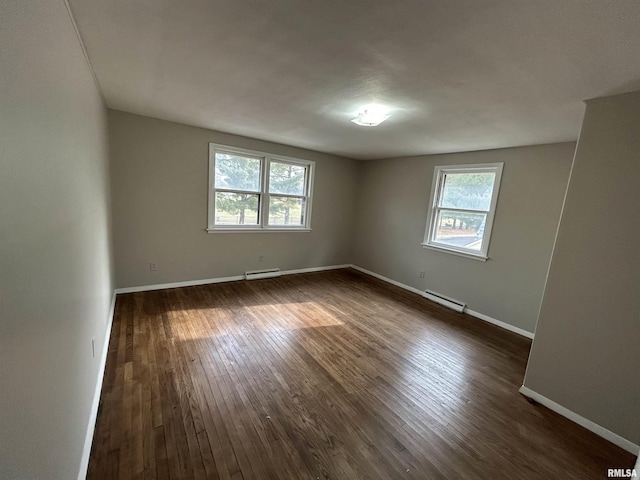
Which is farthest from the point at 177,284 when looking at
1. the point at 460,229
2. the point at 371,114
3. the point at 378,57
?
the point at 460,229

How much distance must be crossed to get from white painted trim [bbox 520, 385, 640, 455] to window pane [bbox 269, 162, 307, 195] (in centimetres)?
412

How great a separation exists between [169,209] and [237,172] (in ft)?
3.78

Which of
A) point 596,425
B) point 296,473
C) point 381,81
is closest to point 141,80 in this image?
point 381,81

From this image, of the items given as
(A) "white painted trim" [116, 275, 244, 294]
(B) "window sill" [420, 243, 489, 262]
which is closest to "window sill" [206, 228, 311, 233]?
(A) "white painted trim" [116, 275, 244, 294]

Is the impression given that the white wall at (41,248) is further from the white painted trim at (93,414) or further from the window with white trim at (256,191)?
the window with white trim at (256,191)

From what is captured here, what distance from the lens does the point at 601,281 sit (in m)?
1.88

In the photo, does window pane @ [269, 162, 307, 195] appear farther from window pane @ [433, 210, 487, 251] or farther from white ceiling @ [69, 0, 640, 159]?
window pane @ [433, 210, 487, 251]

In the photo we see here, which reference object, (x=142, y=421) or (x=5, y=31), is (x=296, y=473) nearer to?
(x=142, y=421)

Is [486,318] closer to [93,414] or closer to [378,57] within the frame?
[378,57]

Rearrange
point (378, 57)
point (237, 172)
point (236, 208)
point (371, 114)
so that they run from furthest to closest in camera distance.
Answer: point (236, 208), point (237, 172), point (371, 114), point (378, 57)

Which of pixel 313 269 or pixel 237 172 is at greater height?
pixel 237 172

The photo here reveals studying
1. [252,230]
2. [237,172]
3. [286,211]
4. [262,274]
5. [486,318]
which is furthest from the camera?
[286,211]

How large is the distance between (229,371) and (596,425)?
281 centimetres

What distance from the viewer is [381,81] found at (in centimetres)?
189
